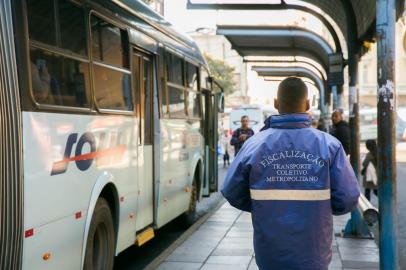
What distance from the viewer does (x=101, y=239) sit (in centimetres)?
650

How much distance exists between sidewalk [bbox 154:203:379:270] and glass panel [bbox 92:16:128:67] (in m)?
2.38

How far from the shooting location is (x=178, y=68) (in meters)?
10.3

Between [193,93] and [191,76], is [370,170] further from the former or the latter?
[191,76]

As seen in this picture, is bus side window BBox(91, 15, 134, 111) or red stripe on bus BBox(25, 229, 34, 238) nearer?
red stripe on bus BBox(25, 229, 34, 238)

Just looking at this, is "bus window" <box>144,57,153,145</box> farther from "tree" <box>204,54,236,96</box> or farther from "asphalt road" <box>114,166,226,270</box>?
"tree" <box>204,54,236,96</box>

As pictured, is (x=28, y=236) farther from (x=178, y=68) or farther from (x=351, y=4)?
(x=351, y=4)

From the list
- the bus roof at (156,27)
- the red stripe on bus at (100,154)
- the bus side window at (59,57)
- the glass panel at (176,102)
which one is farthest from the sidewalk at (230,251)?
the bus side window at (59,57)

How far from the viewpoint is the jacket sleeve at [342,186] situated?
12.0 feet

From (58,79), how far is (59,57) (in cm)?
17

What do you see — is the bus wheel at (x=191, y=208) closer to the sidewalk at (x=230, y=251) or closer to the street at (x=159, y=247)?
the street at (x=159, y=247)

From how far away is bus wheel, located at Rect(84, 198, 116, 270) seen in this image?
6.11 metres

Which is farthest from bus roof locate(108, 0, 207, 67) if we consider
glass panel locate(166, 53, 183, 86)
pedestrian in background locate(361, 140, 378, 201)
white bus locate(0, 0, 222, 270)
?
pedestrian in background locate(361, 140, 378, 201)

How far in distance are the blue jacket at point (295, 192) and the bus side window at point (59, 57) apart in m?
1.92

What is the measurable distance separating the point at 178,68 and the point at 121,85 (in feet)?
10.7
